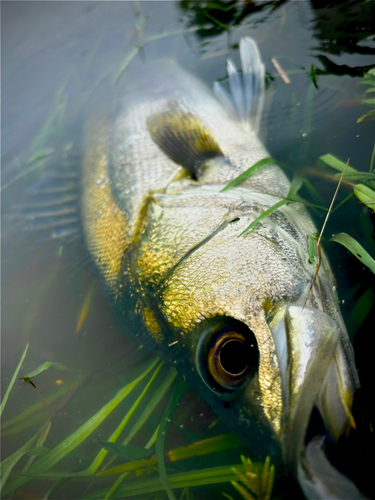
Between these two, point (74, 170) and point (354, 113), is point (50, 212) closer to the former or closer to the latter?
point (74, 170)

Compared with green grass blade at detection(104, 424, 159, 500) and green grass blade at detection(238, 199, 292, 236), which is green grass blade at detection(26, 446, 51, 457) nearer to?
green grass blade at detection(104, 424, 159, 500)

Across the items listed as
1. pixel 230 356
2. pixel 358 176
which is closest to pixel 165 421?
pixel 230 356

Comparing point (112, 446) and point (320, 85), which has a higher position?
point (320, 85)

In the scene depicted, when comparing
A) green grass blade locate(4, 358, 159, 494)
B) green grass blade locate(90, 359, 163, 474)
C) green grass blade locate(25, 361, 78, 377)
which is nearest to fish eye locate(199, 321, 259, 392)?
green grass blade locate(90, 359, 163, 474)

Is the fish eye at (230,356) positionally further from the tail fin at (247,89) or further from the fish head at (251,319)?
the tail fin at (247,89)

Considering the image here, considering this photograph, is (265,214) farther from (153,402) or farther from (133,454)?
(133,454)

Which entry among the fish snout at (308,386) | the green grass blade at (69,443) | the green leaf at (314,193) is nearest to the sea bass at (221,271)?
the fish snout at (308,386)

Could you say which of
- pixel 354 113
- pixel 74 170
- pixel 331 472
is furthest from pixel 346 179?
pixel 74 170
